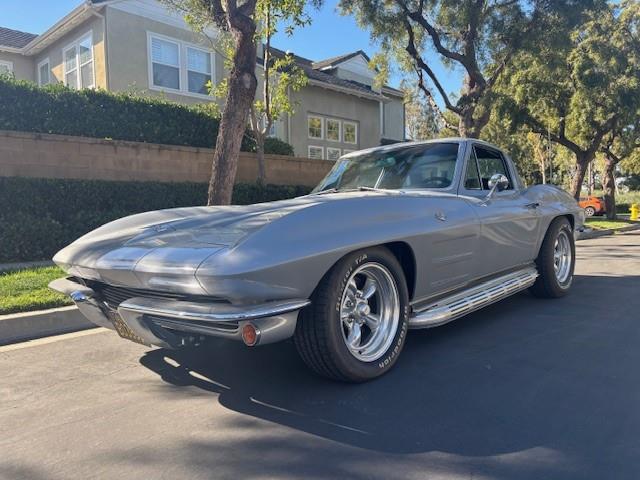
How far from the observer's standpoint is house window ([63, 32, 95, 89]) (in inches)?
623

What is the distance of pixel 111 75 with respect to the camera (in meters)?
14.9

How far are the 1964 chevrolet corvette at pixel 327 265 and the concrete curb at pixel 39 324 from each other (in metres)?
1.44

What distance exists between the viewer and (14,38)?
63.4ft

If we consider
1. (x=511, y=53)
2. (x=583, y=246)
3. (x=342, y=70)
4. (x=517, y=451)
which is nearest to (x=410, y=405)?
(x=517, y=451)

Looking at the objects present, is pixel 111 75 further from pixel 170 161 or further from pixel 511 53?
pixel 511 53

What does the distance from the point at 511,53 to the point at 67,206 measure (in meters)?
11.2

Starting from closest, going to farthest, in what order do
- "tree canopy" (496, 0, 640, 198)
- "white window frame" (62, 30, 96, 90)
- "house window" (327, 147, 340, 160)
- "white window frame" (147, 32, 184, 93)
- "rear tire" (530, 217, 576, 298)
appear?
"rear tire" (530, 217, 576, 298) < "white window frame" (62, 30, 96, 90) < "white window frame" (147, 32, 184, 93) < "tree canopy" (496, 0, 640, 198) < "house window" (327, 147, 340, 160)

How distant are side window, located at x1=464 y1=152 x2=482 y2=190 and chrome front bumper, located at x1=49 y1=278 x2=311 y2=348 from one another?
2.39 metres

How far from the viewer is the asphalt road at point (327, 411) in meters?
2.41

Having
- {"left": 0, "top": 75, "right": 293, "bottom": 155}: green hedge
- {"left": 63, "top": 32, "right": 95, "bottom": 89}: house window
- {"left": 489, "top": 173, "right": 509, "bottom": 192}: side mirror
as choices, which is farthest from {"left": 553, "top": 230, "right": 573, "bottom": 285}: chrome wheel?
{"left": 63, "top": 32, "right": 95, "bottom": 89}: house window

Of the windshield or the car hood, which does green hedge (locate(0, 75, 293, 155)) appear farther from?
the windshield

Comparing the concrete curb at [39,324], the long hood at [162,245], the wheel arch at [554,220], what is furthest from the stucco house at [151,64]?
the long hood at [162,245]

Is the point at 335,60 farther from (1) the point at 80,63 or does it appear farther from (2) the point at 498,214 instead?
(2) the point at 498,214

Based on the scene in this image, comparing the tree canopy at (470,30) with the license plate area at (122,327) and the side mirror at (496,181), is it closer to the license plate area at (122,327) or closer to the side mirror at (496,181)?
the side mirror at (496,181)
